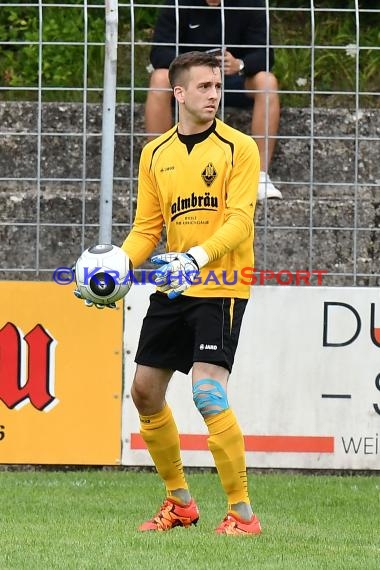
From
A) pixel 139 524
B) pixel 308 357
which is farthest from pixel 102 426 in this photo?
pixel 139 524

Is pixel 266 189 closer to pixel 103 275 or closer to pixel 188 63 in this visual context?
pixel 188 63

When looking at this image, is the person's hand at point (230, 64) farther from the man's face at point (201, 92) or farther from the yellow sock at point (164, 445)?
the yellow sock at point (164, 445)

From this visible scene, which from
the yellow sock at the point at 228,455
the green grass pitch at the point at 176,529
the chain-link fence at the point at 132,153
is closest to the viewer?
the green grass pitch at the point at 176,529

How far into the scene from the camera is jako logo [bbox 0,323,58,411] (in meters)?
7.51

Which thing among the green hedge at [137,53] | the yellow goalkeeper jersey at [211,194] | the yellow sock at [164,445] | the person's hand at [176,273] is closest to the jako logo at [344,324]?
the yellow goalkeeper jersey at [211,194]

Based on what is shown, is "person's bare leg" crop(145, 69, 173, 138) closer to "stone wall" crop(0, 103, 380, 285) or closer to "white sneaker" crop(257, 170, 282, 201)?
"stone wall" crop(0, 103, 380, 285)

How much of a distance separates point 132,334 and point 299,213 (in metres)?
1.49

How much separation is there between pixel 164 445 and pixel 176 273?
3.09 ft

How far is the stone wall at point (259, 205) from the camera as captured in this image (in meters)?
7.91

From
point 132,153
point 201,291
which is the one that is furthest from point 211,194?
point 132,153

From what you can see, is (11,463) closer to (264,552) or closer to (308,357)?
(308,357)

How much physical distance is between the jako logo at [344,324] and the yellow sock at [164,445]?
6.49 ft

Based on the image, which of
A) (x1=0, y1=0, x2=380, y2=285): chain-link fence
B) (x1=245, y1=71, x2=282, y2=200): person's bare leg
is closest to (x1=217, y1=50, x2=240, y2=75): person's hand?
(x1=245, y1=71, x2=282, y2=200): person's bare leg

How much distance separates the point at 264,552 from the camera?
16.5ft
